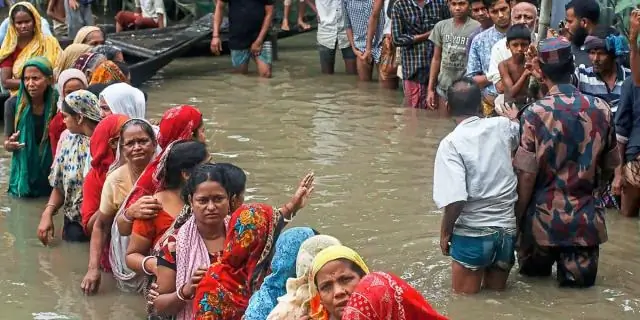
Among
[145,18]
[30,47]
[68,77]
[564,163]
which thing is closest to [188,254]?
[564,163]

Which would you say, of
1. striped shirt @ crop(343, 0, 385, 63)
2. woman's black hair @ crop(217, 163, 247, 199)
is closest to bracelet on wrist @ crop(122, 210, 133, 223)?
woman's black hair @ crop(217, 163, 247, 199)

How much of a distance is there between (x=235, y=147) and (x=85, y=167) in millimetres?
2879

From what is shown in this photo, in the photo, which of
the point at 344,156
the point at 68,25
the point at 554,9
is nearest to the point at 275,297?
the point at 344,156

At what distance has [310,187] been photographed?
5.92 m

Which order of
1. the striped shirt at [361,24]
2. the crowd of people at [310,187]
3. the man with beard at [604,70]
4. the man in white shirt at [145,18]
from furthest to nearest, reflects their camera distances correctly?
the man in white shirt at [145,18]
the striped shirt at [361,24]
the man with beard at [604,70]
the crowd of people at [310,187]

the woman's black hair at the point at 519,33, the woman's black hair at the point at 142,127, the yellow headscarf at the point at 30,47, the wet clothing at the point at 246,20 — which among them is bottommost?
the wet clothing at the point at 246,20

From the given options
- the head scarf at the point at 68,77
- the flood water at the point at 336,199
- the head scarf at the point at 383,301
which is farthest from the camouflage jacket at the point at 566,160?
the head scarf at the point at 68,77

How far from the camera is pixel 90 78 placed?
888cm

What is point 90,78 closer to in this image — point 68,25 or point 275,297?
point 275,297

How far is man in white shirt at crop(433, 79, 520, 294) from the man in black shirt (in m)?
8.18

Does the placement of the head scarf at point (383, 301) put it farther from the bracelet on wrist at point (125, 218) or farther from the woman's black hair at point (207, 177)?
the bracelet on wrist at point (125, 218)

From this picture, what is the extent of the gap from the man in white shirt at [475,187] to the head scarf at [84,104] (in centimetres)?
258

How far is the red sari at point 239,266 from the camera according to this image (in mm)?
5199

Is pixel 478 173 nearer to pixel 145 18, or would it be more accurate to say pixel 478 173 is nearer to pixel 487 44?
pixel 487 44
